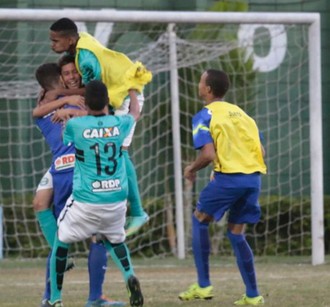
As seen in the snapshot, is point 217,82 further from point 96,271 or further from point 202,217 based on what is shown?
point 96,271

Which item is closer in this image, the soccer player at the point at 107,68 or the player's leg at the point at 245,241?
the soccer player at the point at 107,68

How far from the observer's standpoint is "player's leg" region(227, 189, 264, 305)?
8867 mm

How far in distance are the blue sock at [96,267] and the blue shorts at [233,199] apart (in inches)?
35.9

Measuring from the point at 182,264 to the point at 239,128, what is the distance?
5.00 m

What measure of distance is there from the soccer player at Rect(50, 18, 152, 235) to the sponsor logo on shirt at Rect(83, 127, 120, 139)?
534mm

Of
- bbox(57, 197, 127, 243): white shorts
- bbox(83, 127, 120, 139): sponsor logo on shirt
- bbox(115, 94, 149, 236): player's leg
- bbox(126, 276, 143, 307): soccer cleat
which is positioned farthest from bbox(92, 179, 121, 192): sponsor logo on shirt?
bbox(115, 94, 149, 236): player's leg

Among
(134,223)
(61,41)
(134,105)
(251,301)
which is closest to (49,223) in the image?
(134,223)

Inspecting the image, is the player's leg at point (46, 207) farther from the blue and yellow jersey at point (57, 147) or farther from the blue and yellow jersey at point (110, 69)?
the blue and yellow jersey at point (110, 69)

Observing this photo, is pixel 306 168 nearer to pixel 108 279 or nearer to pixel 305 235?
pixel 305 235

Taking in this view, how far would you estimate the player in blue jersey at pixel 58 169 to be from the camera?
28.3 ft

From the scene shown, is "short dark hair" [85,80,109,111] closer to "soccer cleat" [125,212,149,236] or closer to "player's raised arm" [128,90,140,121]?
"player's raised arm" [128,90,140,121]

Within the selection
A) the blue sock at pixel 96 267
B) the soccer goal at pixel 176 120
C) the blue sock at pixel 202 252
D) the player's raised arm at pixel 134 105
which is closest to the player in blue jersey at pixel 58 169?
the blue sock at pixel 96 267

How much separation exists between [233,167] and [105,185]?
1.21 metres

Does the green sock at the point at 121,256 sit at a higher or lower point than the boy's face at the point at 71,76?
lower
